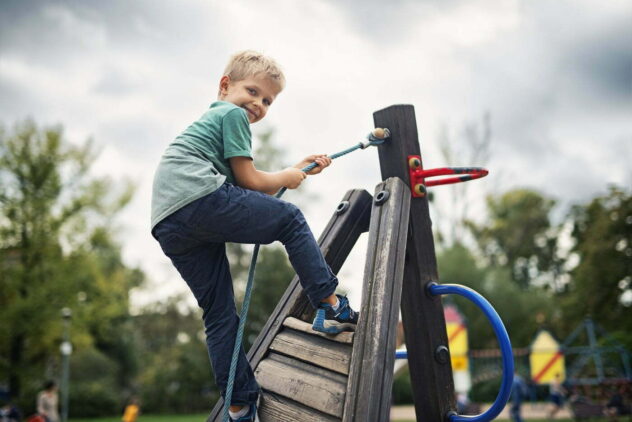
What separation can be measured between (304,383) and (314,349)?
0.15 meters

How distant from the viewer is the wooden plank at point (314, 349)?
2.08 meters

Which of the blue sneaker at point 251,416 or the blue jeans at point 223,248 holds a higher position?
the blue jeans at point 223,248

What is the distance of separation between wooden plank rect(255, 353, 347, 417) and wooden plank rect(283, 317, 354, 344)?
131 mm

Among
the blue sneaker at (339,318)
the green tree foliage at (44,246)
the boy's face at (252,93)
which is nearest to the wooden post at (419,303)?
the blue sneaker at (339,318)

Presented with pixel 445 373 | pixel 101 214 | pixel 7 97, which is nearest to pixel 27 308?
pixel 101 214

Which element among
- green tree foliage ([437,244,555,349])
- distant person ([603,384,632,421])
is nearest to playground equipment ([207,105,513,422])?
distant person ([603,384,632,421])

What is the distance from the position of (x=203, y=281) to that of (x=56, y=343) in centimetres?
1929

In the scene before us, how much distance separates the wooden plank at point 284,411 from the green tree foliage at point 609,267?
63.9 feet

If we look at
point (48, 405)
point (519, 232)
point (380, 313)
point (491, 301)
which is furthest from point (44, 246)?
point (519, 232)

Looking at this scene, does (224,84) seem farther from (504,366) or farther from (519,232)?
(519,232)

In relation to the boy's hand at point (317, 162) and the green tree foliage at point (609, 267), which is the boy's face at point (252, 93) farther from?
the green tree foliage at point (609, 267)

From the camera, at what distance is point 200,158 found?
206 cm

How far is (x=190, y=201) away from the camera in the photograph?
196 centimetres

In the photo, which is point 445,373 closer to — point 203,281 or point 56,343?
point 203,281
